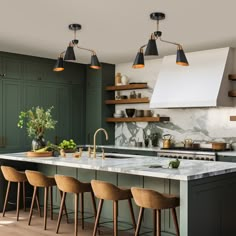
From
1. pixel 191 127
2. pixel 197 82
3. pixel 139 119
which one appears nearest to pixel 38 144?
pixel 139 119

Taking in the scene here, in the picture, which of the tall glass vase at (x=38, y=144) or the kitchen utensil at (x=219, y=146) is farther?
the kitchen utensil at (x=219, y=146)

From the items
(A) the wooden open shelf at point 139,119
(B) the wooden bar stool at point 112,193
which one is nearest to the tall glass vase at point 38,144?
Result: (B) the wooden bar stool at point 112,193

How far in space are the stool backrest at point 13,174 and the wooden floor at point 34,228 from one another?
1.96 ft

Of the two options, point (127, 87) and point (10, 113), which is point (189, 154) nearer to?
point (127, 87)

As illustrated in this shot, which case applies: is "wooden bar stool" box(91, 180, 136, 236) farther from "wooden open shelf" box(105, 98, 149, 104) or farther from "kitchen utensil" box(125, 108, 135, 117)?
"kitchen utensil" box(125, 108, 135, 117)

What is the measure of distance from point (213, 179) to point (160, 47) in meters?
3.33

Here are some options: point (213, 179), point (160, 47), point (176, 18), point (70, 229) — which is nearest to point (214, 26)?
point (176, 18)

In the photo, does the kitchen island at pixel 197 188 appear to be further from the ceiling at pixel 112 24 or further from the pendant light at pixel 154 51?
the ceiling at pixel 112 24

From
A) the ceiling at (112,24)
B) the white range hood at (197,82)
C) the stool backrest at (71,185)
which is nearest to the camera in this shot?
the ceiling at (112,24)

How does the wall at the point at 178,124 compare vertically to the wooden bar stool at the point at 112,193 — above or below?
above

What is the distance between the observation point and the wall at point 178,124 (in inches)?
286

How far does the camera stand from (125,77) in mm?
8547

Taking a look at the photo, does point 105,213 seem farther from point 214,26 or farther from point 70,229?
point 214,26

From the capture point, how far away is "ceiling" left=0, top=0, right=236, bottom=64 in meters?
4.55
